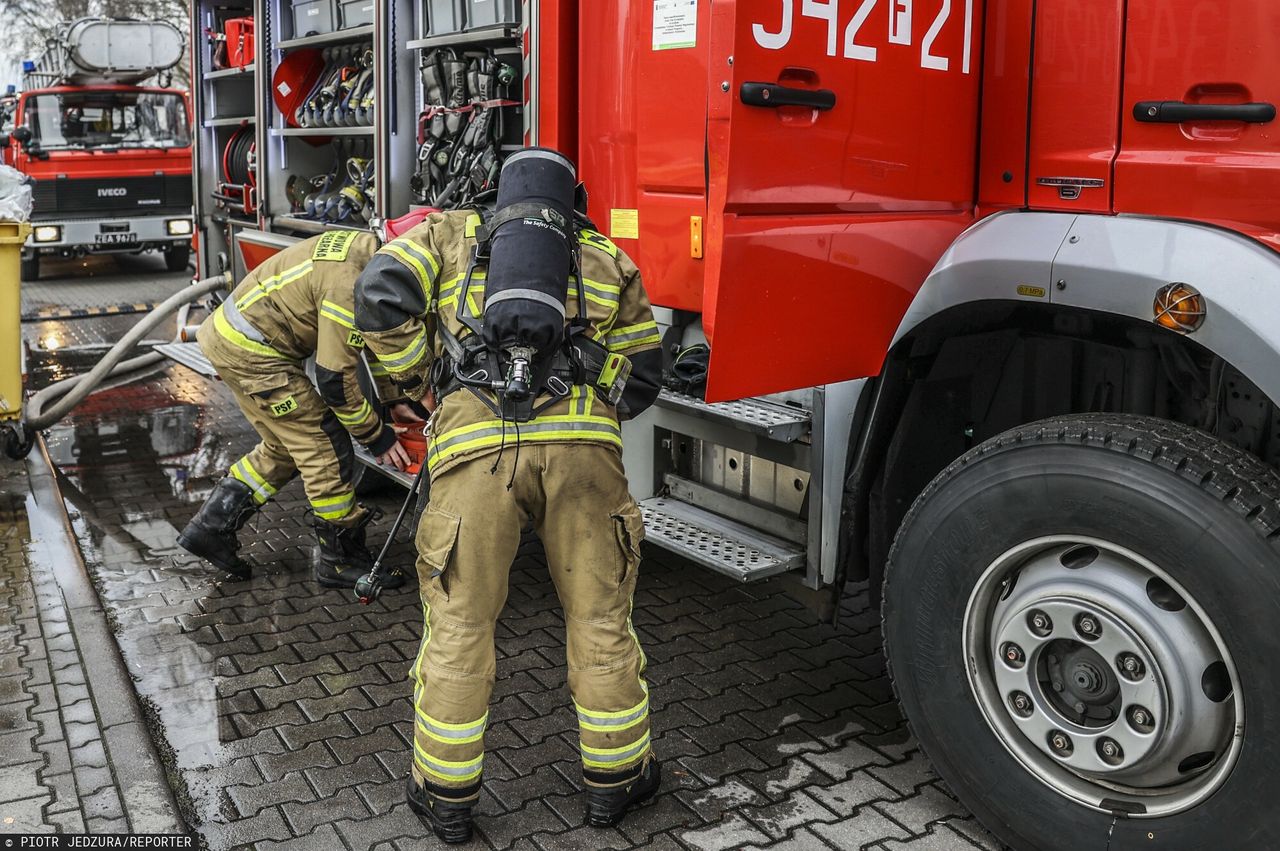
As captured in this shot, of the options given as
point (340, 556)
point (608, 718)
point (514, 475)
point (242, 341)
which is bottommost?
point (340, 556)

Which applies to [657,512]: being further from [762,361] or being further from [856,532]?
[762,361]

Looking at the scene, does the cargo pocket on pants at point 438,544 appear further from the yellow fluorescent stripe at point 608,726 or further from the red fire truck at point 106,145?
the red fire truck at point 106,145

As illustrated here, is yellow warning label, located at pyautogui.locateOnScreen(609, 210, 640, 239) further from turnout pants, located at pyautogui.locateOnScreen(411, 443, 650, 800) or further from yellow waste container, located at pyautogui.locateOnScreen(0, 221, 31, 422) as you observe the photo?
yellow waste container, located at pyautogui.locateOnScreen(0, 221, 31, 422)

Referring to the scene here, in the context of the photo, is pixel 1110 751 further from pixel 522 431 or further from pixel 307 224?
pixel 307 224

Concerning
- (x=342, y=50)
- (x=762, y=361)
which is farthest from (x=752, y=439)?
(x=342, y=50)

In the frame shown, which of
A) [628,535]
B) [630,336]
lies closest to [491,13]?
[630,336]

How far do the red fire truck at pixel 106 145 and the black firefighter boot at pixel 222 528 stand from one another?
10.0 m

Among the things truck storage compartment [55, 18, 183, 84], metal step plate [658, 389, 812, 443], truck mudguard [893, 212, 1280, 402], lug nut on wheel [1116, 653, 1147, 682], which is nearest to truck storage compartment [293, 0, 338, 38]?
metal step plate [658, 389, 812, 443]

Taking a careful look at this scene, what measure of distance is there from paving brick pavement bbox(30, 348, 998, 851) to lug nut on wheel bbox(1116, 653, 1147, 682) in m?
0.67

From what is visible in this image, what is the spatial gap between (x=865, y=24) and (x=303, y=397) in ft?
8.55

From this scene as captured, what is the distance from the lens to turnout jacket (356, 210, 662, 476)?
9.86 ft

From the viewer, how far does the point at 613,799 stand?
3.11 metres

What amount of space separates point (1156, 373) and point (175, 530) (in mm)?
4116

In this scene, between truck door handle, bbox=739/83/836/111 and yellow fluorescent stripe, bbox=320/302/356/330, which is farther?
yellow fluorescent stripe, bbox=320/302/356/330
